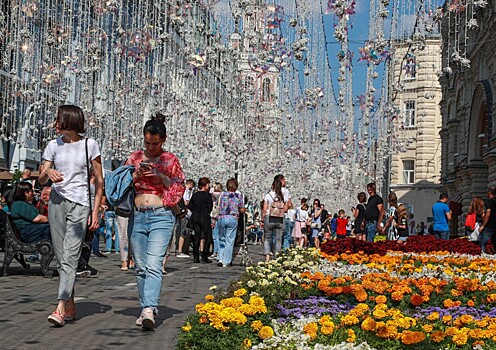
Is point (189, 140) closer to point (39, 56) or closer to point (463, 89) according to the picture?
point (39, 56)

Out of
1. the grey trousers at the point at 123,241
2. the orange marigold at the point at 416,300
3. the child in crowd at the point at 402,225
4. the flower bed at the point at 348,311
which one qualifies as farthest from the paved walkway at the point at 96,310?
the child in crowd at the point at 402,225

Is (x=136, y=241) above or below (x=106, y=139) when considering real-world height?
below

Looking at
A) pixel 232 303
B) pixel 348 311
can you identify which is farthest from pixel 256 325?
pixel 348 311

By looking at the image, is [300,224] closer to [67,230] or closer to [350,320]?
[67,230]

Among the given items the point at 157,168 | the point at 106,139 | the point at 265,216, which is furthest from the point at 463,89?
the point at 157,168

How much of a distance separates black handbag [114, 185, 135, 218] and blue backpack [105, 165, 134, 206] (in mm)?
34

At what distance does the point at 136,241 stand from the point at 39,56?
32.9 m

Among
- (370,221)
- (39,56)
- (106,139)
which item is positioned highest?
(39,56)

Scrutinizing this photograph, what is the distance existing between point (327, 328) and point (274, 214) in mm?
13157

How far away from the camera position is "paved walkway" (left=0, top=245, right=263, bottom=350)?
780cm

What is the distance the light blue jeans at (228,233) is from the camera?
1914cm

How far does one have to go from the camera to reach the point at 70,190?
8914 mm

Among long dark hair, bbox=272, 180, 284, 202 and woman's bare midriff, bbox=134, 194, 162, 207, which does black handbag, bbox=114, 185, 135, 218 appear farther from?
long dark hair, bbox=272, 180, 284, 202

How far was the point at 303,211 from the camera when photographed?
2950 centimetres
